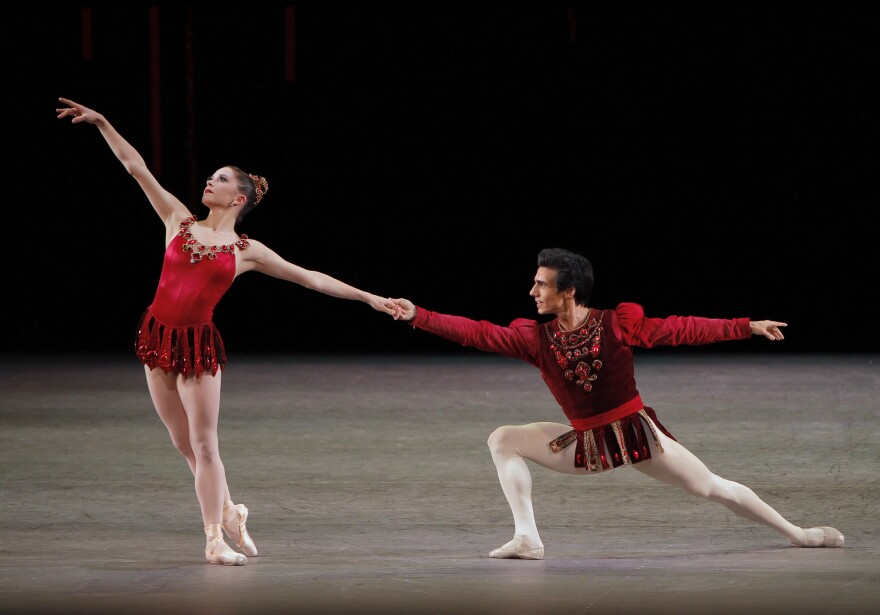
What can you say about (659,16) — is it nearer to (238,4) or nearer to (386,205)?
(386,205)

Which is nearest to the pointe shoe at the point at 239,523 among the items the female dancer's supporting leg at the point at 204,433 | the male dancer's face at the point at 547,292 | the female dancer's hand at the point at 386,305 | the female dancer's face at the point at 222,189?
the female dancer's supporting leg at the point at 204,433

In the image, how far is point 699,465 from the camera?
11.6 feet

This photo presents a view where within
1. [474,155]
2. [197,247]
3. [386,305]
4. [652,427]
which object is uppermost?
[197,247]

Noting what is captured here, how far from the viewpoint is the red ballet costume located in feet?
11.6

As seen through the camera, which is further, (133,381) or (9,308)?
(9,308)

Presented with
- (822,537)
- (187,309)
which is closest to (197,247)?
(187,309)

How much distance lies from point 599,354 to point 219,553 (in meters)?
1.16

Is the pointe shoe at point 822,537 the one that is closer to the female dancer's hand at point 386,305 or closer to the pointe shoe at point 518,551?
the pointe shoe at point 518,551

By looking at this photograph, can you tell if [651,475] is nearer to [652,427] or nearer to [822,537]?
[652,427]

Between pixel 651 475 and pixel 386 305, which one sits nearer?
pixel 651 475

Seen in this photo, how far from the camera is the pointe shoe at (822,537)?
363 centimetres

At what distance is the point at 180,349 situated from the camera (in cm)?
355

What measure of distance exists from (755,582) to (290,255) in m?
8.33

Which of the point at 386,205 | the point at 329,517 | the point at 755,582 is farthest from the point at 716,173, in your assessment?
the point at 755,582
